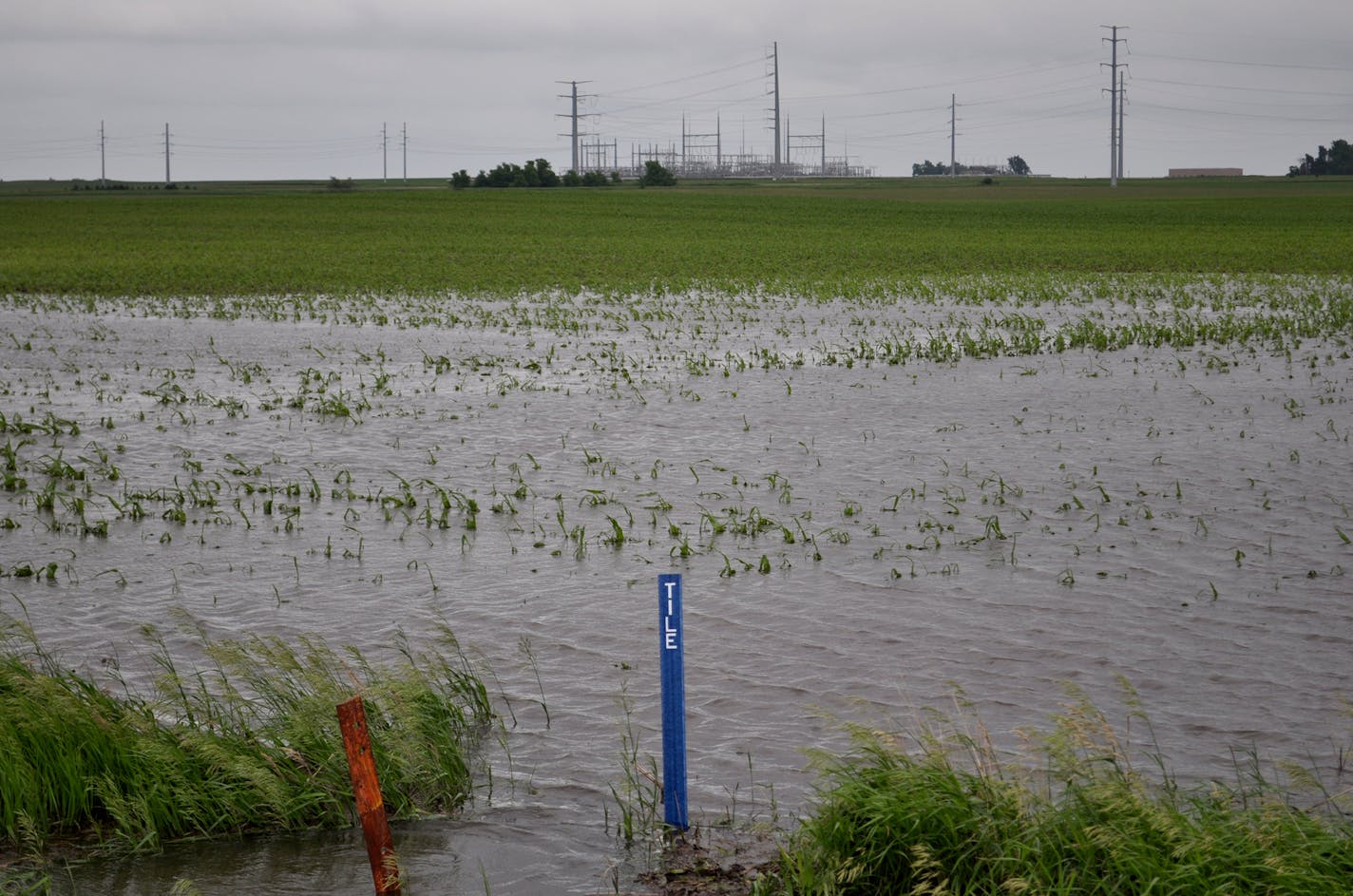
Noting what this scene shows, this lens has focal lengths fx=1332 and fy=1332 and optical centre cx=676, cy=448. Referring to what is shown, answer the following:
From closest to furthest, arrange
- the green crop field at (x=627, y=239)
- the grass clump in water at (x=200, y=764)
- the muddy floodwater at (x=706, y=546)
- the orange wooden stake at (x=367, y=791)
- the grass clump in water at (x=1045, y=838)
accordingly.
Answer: the grass clump in water at (x=1045, y=838), the orange wooden stake at (x=367, y=791), the grass clump in water at (x=200, y=764), the muddy floodwater at (x=706, y=546), the green crop field at (x=627, y=239)

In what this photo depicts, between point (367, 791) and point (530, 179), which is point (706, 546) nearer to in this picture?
point (367, 791)

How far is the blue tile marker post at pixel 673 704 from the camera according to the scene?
Answer: 6.38 m

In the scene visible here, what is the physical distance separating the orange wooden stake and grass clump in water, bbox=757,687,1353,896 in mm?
1657

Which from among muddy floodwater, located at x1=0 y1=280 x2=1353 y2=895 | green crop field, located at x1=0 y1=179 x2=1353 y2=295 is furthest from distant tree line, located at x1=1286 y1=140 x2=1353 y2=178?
muddy floodwater, located at x1=0 y1=280 x2=1353 y2=895

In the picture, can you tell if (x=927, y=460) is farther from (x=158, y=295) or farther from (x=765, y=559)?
(x=158, y=295)

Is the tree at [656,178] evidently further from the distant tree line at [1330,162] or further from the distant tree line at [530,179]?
the distant tree line at [1330,162]

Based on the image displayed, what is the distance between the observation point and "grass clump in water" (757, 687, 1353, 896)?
5.22 meters

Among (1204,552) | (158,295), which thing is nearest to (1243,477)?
(1204,552)

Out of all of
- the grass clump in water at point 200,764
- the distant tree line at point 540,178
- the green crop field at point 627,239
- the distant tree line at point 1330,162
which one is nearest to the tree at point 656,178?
the distant tree line at point 540,178

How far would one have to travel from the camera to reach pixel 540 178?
422 ft

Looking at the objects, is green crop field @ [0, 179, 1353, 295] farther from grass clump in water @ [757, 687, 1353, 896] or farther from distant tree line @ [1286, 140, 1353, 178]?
distant tree line @ [1286, 140, 1353, 178]

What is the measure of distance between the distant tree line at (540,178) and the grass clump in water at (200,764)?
12247 centimetres

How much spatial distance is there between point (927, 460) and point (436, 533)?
592 cm

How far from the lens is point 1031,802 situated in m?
5.84
